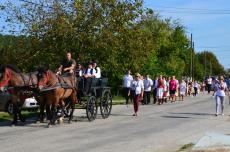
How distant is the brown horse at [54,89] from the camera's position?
17234 millimetres

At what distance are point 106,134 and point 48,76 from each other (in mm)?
2982

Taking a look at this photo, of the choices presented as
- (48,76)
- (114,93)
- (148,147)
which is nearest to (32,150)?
(148,147)

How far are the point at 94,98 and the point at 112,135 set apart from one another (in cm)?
462

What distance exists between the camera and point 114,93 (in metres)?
47.2

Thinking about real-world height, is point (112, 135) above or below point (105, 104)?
below

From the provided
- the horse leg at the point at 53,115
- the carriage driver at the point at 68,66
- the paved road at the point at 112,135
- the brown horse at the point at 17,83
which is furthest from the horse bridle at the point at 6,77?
the carriage driver at the point at 68,66

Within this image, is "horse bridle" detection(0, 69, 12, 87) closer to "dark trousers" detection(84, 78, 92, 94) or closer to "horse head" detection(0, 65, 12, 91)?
"horse head" detection(0, 65, 12, 91)

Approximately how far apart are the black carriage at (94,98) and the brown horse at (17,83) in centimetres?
175

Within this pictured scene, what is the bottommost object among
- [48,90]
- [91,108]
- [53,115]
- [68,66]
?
[53,115]

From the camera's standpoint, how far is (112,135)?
609 inches

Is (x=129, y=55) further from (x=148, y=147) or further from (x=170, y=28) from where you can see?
(x=170, y=28)

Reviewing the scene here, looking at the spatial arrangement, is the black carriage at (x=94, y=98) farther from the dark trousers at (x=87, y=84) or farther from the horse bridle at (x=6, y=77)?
the horse bridle at (x=6, y=77)

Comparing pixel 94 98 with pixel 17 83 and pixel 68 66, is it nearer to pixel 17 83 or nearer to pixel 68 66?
pixel 68 66

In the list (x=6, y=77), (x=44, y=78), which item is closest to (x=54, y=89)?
(x=44, y=78)
